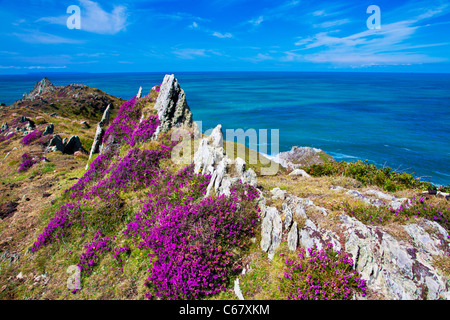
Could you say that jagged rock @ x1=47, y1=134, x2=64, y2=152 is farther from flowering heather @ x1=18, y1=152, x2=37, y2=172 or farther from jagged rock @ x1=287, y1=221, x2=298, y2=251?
jagged rock @ x1=287, y1=221, x2=298, y2=251

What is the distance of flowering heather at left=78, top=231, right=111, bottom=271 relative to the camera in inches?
492

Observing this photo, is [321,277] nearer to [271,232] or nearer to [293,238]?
[293,238]

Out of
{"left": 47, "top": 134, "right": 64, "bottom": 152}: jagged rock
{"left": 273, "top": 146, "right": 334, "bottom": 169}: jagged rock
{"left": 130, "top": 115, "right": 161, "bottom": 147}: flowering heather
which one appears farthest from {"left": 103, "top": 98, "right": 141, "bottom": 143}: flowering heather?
{"left": 273, "top": 146, "right": 334, "bottom": 169}: jagged rock

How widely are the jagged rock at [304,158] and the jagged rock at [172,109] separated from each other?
2800 cm

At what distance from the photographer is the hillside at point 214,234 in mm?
8664

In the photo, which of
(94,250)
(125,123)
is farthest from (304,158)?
(94,250)

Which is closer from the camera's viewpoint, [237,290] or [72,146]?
[237,290]

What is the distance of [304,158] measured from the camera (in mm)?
46562

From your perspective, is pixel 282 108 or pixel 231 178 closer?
pixel 231 178

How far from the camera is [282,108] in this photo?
5645 inches

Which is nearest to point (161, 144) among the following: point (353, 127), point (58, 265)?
point (58, 265)

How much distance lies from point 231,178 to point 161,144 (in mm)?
9424

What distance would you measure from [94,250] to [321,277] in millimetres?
12479
